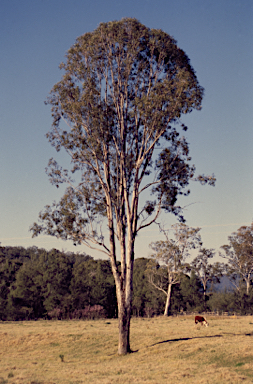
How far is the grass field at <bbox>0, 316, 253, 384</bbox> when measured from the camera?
1430 centimetres

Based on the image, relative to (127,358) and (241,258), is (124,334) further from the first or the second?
(241,258)

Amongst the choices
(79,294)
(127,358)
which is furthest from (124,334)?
(79,294)

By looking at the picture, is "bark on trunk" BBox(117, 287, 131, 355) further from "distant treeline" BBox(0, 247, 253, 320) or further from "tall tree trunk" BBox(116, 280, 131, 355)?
"distant treeline" BBox(0, 247, 253, 320)

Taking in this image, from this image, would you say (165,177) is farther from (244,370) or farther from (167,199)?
(244,370)

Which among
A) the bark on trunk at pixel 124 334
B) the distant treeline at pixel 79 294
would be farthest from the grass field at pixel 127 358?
the distant treeline at pixel 79 294

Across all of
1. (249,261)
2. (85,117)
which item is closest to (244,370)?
(85,117)

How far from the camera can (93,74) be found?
24281 millimetres

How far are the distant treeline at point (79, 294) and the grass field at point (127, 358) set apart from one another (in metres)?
31.7

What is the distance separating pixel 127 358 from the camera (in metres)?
20.0

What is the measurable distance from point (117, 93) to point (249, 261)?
53772 mm

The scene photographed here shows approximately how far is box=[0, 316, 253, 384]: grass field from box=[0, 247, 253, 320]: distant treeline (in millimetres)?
31707

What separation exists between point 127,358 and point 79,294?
43.3m

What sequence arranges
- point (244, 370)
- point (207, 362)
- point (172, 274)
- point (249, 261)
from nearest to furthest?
point (244, 370) → point (207, 362) → point (172, 274) → point (249, 261)

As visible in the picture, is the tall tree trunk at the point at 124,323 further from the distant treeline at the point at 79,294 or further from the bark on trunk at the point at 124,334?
the distant treeline at the point at 79,294
